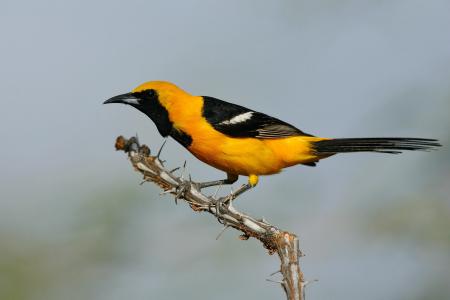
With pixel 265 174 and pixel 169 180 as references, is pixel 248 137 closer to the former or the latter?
pixel 265 174

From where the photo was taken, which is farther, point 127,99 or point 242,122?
point 242,122

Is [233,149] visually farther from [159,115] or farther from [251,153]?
[159,115]

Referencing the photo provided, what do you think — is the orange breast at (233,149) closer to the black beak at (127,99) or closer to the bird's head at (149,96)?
the bird's head at (149,96)

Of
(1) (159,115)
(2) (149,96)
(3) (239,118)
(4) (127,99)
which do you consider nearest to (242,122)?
(3) (239,118)

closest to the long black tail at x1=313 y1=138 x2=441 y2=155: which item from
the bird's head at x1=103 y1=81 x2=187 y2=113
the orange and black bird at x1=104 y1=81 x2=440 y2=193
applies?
the orange and black bird at x1=104 y1=81 x2=440 y2=193

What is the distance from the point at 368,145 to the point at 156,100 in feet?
8.03

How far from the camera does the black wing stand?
6.68 metres

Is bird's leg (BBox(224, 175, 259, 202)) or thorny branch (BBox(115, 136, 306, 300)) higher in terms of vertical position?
bird's leg (BBox(224, 175, 259, 202))

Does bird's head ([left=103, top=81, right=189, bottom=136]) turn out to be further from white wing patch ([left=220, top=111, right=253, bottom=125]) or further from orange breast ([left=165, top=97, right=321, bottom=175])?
white wing patch ([left=220, top=111, right=253, bottom=125])

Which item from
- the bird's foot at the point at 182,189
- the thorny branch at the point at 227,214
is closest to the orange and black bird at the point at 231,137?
the thorny branch at the point at 227,214

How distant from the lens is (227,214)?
5238 mm

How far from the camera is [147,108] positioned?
654cm

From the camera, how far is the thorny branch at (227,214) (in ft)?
15.3

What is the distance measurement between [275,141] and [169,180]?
2290mm
